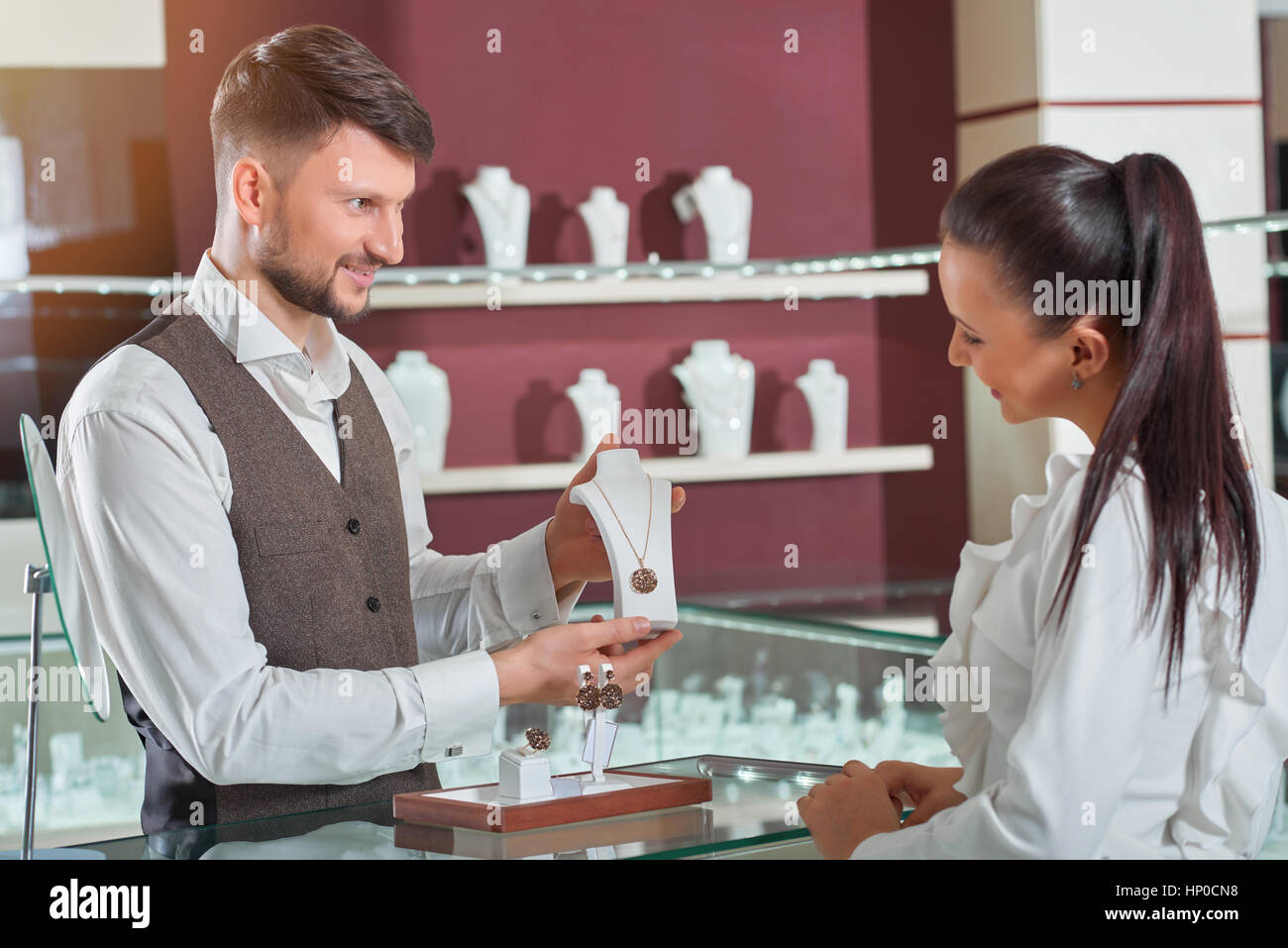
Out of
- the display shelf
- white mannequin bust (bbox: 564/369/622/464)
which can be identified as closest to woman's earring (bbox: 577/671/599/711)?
the display shelf

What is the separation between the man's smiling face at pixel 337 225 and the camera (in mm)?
1696

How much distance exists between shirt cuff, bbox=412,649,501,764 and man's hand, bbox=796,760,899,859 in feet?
1.29

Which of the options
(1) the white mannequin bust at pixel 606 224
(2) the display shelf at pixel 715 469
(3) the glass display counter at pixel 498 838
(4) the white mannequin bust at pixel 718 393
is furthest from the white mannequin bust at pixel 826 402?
(3) the glass display counter at pixel 498 838

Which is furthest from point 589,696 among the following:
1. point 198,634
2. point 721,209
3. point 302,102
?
point 721,209

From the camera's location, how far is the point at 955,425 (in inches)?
181

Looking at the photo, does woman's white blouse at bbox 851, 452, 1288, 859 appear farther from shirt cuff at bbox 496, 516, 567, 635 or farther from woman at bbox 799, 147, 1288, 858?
shirt cuff at bbox 496, 516, 567, 635

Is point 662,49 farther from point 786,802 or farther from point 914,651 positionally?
point 786,802

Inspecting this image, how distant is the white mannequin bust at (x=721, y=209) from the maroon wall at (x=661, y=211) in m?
0.16

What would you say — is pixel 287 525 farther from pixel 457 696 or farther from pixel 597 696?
pixel 597 696

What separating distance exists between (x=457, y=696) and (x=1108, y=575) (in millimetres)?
720

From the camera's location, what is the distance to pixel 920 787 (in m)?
1.31

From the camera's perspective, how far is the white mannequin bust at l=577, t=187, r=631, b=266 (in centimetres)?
423
